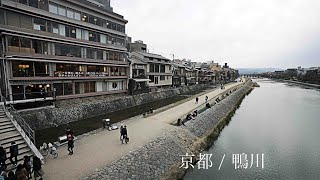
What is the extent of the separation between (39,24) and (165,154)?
2023 centimetres

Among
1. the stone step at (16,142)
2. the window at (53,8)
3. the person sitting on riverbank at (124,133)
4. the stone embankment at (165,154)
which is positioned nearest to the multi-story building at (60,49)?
the window at (53,8)

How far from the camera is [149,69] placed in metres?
45.2

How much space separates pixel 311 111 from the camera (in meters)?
40.6

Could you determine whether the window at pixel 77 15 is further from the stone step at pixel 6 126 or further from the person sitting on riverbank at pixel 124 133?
the person sitting on riverbank at pixel 124 133

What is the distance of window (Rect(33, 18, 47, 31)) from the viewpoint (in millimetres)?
21670

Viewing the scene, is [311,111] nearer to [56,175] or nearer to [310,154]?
[310,154]

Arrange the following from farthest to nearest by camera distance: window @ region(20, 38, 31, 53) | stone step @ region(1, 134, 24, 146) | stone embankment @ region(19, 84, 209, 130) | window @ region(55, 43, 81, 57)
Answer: window @ region(55, 43, 81, 57), stone embankment @ region(19, 84, 209, 130), window @ region(20, 38, 31, 53), stone step @ region(1, 134, 24, 146)

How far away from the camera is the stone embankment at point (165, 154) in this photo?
1242 cm

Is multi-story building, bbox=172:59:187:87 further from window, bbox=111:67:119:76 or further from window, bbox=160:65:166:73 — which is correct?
window, bbox=111:67:119:76

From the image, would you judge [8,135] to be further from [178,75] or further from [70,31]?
[178,75]

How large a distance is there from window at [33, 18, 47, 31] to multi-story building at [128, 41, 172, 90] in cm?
1656

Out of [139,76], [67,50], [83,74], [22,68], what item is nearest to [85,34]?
[67,50]

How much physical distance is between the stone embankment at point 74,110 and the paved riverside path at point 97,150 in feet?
23.5

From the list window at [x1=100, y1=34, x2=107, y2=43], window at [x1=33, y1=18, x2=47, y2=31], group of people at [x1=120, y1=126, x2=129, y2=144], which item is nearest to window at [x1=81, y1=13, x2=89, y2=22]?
window at [x1=100, y1=34, x2=107, y2=43]
